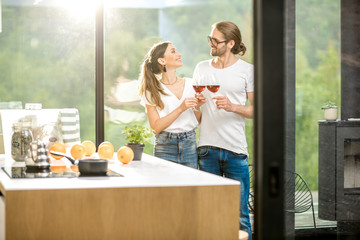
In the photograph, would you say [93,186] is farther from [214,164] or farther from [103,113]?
[103,113]

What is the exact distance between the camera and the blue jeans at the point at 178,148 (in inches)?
131

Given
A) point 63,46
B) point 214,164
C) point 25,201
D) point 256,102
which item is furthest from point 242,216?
point 63,46

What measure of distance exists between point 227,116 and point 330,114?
1.10 metres

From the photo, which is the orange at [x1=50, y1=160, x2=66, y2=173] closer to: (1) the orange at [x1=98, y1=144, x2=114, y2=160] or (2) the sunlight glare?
(1) the orange at [x1=98, y1=144, x2=114, y2=160]

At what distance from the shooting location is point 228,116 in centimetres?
341

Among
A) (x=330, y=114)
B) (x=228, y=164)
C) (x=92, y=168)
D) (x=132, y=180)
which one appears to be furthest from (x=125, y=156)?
(x=330, y=114)

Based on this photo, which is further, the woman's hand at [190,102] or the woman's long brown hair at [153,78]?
the woman's long brown hair at [153,78]

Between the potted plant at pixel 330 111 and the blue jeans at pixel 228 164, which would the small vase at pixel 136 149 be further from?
the potted plant at pixel 330 111

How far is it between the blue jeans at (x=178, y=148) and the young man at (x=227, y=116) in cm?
8

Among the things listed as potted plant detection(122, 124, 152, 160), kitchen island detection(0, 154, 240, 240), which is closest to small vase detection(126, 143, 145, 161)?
potted plant detection(122, 124, 152, 160)

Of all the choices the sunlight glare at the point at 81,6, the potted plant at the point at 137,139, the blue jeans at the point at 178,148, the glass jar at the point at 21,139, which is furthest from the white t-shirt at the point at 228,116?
the sunlight glare at the point at 81,6

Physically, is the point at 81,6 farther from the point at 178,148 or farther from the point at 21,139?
the point at 21,139

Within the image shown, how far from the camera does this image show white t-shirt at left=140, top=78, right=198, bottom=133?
11.1 ft

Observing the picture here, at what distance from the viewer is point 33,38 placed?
4.26 metres
